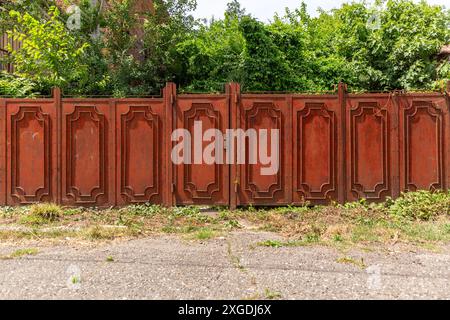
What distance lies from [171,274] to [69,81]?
765cm

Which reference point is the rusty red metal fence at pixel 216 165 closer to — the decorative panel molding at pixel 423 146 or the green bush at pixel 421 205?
the decorative panel molding at pixel 423 146

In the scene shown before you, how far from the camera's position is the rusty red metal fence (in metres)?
7.98

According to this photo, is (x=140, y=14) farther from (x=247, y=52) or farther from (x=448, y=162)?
(x=448, y=162)

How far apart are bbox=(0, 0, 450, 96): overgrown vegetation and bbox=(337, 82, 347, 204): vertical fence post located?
4.49m

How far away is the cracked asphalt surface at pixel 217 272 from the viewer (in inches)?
145

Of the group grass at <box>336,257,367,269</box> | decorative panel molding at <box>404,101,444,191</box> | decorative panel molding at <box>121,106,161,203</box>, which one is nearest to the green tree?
decorative panel molding at <box>121,106,161,203</box>

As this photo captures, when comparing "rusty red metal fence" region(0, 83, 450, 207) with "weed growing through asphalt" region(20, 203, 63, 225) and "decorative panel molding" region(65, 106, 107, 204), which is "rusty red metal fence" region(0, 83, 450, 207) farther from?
"weed growing through asphalt" region(20, 203, 63, 225)

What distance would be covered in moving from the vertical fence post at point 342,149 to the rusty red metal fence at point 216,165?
2cm

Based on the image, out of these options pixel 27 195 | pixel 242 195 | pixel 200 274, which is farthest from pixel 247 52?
pixel 200 274

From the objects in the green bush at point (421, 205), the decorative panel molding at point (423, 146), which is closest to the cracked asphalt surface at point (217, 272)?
the green bush at point (421, 205)

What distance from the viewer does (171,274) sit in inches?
166

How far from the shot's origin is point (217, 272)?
4320 millimetres

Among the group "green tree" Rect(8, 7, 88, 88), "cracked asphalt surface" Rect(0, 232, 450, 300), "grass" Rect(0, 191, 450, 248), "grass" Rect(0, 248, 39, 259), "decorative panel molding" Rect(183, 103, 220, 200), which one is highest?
"green tree" Rect(8, 7, 88, 88)

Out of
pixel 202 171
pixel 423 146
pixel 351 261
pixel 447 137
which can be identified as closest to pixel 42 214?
pixel 202 171
